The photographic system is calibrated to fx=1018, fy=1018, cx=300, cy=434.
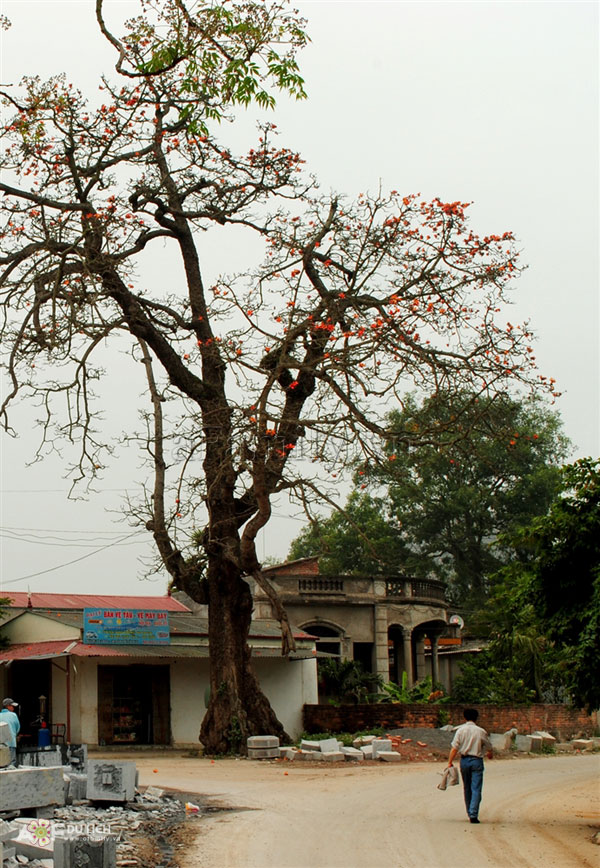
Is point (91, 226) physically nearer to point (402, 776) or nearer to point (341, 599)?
point (402, 776)

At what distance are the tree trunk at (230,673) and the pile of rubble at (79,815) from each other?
6.77 m

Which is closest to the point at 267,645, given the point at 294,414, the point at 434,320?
the point at 294,414

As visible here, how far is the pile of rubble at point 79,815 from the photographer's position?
26.3 feet

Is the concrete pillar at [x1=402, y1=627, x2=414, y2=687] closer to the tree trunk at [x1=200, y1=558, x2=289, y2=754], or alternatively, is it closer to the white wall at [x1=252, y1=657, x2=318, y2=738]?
the white wall at [x1=252, y1=657, x2=318, y2=738]

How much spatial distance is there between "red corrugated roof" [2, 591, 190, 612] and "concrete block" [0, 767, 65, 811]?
20.0 meters

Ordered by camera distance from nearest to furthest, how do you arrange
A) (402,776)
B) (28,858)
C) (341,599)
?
(28,858) < (402,776) < (341,599)

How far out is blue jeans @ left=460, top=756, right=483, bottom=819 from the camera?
1115 cm

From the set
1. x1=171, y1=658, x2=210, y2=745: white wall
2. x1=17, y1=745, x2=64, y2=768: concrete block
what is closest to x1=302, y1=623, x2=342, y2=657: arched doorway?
x1=171, y1=658, x2=210, y2=745: white wall

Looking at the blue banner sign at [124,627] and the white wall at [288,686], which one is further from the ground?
the blue banner sign at [124,627]

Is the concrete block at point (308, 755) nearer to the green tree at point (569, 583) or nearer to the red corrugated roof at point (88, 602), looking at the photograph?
the green tree at point (569, 583)

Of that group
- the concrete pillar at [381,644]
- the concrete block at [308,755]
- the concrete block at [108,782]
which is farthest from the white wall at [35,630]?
the concrete block at [108,782]

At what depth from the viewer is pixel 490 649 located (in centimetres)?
2945

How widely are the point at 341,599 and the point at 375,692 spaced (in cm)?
406

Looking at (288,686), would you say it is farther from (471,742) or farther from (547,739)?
(471,742)
